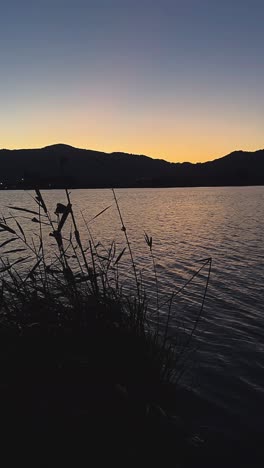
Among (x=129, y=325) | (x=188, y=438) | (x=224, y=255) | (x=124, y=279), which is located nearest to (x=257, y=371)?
(x=188, y=438)

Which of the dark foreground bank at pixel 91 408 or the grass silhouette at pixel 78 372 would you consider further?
the grass silhouette at pixel 78 372

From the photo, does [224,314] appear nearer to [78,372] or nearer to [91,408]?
[78,372]

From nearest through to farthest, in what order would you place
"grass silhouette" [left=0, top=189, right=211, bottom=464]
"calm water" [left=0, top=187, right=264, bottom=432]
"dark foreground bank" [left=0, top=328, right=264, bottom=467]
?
"dark foreground bank" [left=0, top=328, right=264, bottom=467]
"grass silhouette" [left=0, top=189, right=211, bottom=464]
"calm water" [left=0, top=187, right=264, bottom=432]

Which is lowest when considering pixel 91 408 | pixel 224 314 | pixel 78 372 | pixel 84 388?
pixel 224 314

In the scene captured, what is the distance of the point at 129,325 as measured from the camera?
6.65m

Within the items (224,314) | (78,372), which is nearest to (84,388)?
(78,372)

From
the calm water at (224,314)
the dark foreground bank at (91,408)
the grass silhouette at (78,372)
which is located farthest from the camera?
the calm water at (224,314)

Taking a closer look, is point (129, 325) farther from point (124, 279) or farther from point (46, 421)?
point (124, 279)

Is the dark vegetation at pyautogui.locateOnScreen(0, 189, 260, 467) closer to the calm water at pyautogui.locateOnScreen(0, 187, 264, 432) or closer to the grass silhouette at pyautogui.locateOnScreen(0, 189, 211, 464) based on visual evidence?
the grass silhouette at pyautogui.locateOnScreen(0, 189, 211, 464)

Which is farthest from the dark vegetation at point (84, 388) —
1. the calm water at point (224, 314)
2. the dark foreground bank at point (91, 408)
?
the calm water at point (224, 314)

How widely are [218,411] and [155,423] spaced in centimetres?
234

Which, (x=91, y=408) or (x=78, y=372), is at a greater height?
(x=78, y=372)

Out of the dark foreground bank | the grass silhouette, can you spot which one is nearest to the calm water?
the dark foreground bank

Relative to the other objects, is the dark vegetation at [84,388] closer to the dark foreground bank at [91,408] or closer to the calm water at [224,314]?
the dark foreground bank at [91,408]
